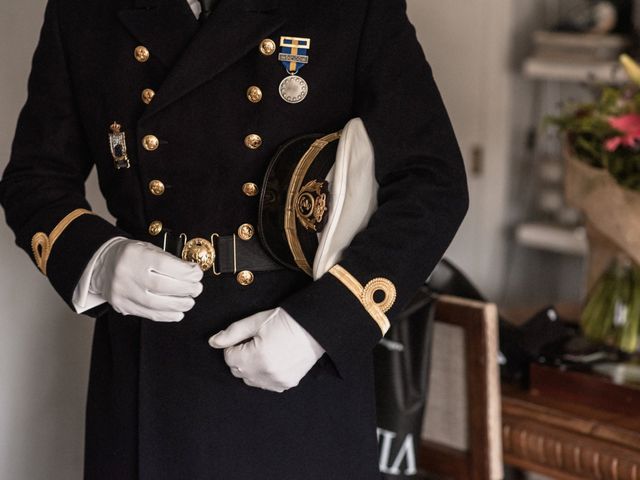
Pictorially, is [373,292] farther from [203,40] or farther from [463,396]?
[463,396]

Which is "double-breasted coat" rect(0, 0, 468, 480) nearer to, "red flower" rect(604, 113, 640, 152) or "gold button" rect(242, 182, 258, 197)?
"gold button" rect(242, 182, 258, 197)

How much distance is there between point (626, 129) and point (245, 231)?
26.1 inches

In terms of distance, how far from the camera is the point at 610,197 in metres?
1.49

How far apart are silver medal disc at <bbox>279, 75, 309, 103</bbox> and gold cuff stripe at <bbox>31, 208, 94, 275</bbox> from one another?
9.2 inches

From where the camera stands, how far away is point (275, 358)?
2.97 ft

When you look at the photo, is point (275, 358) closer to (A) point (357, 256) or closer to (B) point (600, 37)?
(A) point (357, 256)

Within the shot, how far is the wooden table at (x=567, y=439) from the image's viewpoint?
1372 millimetres

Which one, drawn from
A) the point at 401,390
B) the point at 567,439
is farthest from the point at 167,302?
the point at 567,439

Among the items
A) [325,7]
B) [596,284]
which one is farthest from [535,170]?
[325,7]

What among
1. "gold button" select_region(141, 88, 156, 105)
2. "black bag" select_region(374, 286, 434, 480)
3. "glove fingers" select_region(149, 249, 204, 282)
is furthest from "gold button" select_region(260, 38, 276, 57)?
"black bag" select_region(374, 286, 434, 480)

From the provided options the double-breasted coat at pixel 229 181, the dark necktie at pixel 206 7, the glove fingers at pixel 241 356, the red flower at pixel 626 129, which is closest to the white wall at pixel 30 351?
the double-breasted coat at pixel 229 181

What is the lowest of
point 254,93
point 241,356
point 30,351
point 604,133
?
point 30,351

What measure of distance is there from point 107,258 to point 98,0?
28 centimetres

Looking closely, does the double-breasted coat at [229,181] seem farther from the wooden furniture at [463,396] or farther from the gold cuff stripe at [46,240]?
the wooden furniture at [463,396]
